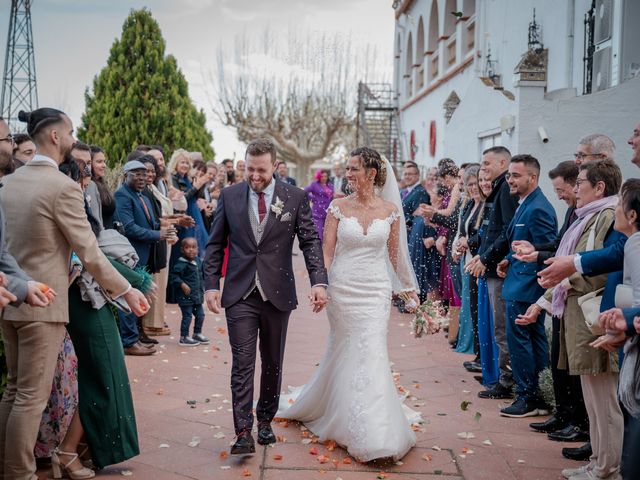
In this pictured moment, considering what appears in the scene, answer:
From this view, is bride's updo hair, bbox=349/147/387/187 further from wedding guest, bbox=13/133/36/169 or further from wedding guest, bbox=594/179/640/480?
wedding guest, bbox=13/133/36/169

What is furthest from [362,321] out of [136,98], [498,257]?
[136,98]

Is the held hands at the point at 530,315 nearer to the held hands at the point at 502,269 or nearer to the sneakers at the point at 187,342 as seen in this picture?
the held hands at the point at 502,269

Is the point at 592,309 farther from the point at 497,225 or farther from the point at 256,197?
the point at 497,225

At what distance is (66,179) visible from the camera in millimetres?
4223

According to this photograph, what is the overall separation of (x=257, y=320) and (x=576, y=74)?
8.54 metres

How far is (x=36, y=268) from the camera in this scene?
4188 millimetres

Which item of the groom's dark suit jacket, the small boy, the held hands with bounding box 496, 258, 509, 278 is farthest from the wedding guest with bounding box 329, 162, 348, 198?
the groom's dark suit jacket

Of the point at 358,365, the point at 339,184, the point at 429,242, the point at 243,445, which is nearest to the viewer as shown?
the point at 243,445

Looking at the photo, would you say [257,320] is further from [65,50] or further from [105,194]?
[65,50]

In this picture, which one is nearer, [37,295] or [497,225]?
[37,295]

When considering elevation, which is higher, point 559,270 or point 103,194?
point 103,194

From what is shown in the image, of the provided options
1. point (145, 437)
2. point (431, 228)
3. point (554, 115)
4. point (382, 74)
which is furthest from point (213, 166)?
point (382, 74)

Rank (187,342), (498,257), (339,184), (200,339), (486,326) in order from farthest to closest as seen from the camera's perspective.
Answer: (339,184)
(200,339)
(187,342)
(486,326)
(498,257)

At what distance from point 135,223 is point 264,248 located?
3403mm
